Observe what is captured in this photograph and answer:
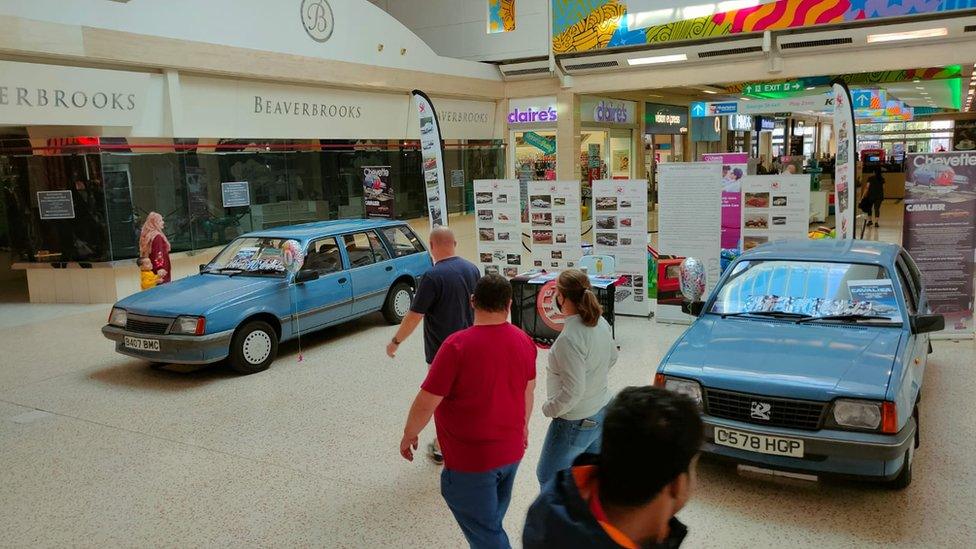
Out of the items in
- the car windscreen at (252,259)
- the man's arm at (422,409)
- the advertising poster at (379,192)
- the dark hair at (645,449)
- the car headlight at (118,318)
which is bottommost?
the car headlight at (118,318)

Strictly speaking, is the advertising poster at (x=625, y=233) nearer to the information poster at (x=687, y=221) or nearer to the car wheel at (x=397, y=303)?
the information poster at (x=687, y=221)

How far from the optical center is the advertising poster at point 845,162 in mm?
9164

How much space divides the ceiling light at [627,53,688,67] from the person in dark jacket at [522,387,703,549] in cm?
1531

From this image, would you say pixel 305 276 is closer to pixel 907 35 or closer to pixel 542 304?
pixel 542 304

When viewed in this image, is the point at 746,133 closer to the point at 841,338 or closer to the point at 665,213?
the point at 665,213

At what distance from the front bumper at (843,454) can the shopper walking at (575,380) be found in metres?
0.96

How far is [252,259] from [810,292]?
6072mm

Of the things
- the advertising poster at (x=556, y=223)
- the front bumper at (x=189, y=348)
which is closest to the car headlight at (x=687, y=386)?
the front bumper at (x=189, y=348)

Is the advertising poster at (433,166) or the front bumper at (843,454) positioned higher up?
the advertising poster at (433,166)

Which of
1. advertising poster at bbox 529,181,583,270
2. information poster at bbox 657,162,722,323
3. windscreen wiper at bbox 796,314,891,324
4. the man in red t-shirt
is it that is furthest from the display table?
the man in red t-shirt

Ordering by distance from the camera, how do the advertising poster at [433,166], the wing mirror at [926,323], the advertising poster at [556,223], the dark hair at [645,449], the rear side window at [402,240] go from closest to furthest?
the dark hair at [645,449], the wing mirror at [926,323], the rear side window at [402,240], the advertising poster at [433,166], the advertising poster at [556,223]

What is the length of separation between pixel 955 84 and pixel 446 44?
1378cm

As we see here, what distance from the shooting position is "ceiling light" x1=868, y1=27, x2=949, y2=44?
13.4 metres

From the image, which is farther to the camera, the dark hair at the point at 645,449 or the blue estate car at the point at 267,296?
the blue estate car at the point at 267,296
